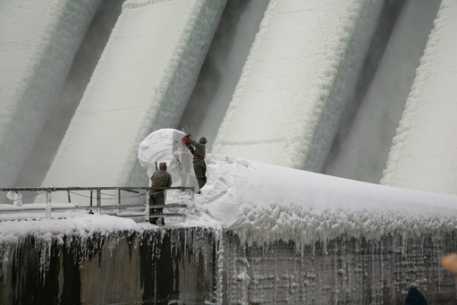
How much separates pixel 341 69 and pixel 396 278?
212 inches

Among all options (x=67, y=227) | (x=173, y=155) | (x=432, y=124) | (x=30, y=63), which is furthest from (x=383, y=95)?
(x=67, y=227)

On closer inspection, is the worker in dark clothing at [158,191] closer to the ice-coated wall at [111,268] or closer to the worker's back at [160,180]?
the worker's back at [160,180]

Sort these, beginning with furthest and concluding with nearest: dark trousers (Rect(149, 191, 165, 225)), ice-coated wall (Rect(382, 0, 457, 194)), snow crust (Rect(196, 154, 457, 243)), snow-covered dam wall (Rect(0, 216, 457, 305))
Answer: ice-coated wall (Rect(382, 0, 457, 194)) < snow crust (Rect(196, 154, 457, 243)) < dark trousers (Rect(149, 191, 165, 225)) < snow-covered dam wall (Rect(0, 216, 457, 305))

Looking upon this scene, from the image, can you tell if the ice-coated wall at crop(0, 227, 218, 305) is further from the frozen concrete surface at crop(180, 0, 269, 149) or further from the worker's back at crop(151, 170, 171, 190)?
the frozen concrete surface at crop(180, 0, 269, 149)

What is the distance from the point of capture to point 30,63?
44.6ft

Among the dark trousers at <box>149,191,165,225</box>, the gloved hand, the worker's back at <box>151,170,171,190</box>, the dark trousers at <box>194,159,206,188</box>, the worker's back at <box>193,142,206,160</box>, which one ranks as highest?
the gloved hand

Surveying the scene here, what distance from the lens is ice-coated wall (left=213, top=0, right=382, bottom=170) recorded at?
39.4ft

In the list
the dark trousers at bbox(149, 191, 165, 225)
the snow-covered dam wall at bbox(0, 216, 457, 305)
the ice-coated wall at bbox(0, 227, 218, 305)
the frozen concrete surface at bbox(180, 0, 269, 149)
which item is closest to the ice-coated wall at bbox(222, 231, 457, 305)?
the snow-covered dam wall at bbox(0, 216, 457, 305)

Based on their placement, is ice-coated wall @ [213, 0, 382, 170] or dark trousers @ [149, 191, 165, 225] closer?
dark trousers @ [149, 191, 165, 225]

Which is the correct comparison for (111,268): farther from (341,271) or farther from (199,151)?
(341,271)

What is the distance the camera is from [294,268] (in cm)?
681

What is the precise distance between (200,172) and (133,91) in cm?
737

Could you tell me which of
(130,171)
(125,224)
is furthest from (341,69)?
(125,224)

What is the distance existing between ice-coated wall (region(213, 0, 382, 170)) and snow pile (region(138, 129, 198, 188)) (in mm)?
4783
